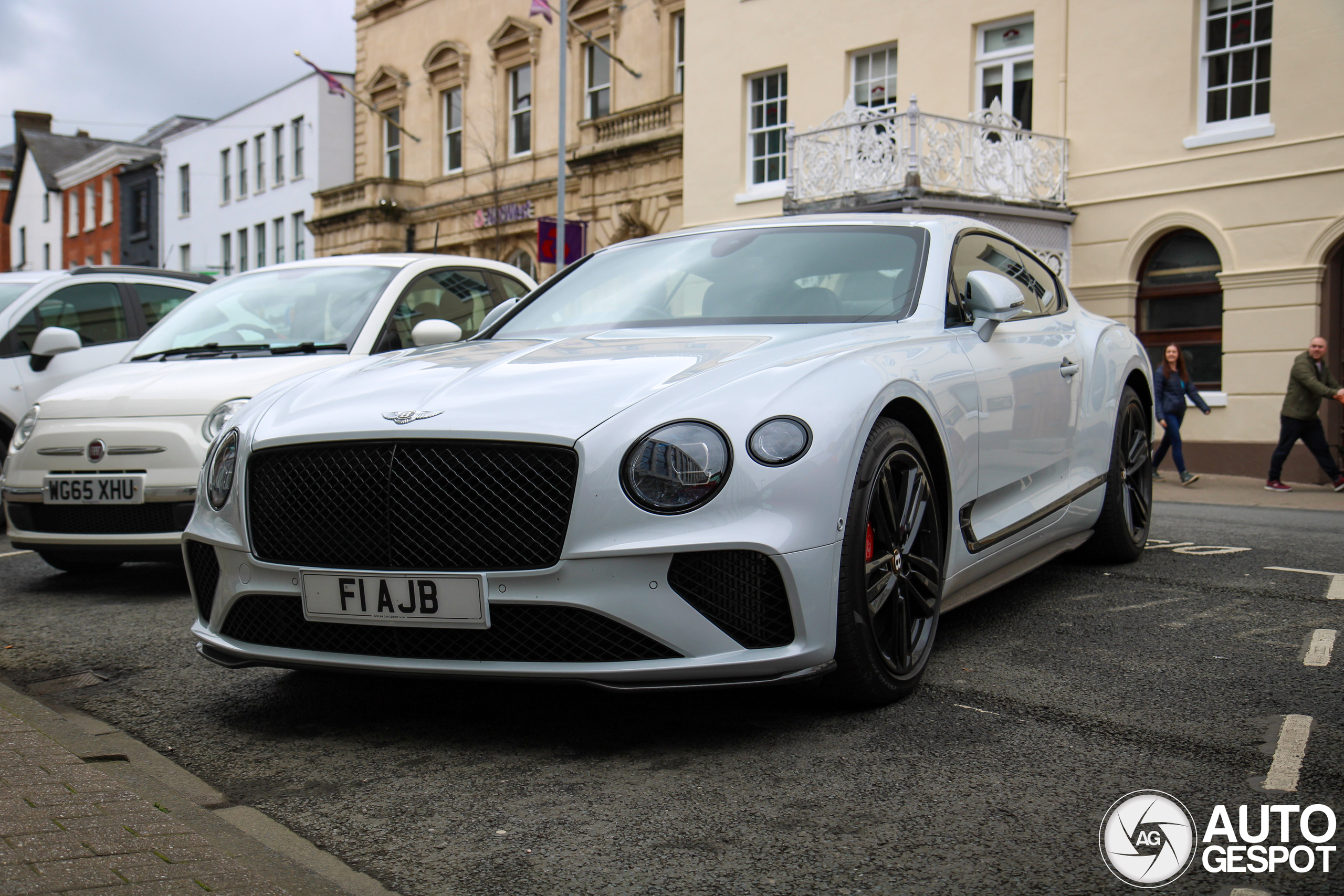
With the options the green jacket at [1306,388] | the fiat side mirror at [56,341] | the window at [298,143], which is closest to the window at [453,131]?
the window at [298,143]

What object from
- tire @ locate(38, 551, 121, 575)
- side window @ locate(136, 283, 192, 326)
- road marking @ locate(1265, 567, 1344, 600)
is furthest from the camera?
side window @ locate(136, 283, 192, 326)

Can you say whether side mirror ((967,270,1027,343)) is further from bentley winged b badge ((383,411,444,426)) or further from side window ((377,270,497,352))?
side window ((377,270,497,352))

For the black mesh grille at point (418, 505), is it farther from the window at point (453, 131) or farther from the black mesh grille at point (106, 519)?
the window at point (453, 131)

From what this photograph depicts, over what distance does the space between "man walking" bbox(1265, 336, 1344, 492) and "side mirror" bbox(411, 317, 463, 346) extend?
11408 mm

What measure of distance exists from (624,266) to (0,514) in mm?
6794

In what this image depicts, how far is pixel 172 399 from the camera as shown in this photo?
610 centimetres

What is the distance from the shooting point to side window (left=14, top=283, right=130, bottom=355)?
30.2 feet

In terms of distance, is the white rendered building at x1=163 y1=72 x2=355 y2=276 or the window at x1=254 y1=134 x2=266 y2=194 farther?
the window at x1=254 y1=134 x2=266 y2=194

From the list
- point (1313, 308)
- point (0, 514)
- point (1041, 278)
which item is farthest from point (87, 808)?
point (1313, 308)

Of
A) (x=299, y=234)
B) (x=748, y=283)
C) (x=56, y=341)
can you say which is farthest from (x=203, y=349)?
(x=299, y=234)

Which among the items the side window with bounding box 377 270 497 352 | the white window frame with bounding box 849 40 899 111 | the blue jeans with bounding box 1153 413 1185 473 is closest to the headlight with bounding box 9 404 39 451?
the side window with bounding box 377 270 497 352

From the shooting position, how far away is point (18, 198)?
64.9 m

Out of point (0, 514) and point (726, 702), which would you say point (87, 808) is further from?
point (0, 514)

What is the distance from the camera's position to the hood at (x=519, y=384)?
131 inches
